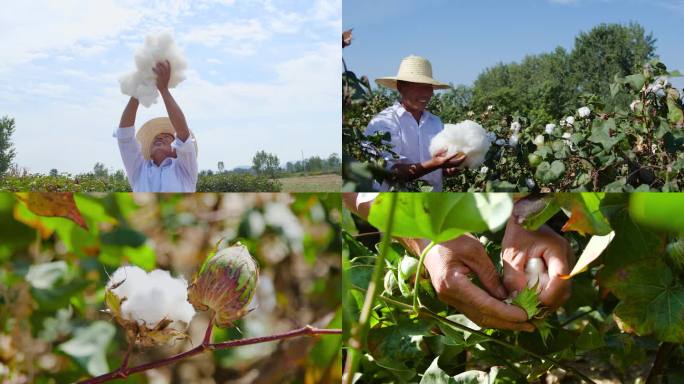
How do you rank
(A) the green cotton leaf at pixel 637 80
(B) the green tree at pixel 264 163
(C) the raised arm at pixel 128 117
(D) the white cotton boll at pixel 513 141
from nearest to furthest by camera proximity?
(A) the green cotton leaf at pixel 637 80, (D) the white cotton boll at pixel 513 141, (C) the raised arm at pixel 128 117, (B) the green tree at pixel 264 163

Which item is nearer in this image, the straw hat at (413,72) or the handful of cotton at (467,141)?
Result: the handful of cotton at (467,141)

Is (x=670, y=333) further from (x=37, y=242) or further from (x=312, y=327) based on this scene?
(x=37, y=242)

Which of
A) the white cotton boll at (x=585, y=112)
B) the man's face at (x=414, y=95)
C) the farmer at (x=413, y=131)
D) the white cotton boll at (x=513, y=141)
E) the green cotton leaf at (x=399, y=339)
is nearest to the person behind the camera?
the green cotton leaf at (x=399, y=339)

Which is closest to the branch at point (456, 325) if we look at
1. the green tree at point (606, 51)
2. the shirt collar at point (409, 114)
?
the shirt collar at point (409, 114)

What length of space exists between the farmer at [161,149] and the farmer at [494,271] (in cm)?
223

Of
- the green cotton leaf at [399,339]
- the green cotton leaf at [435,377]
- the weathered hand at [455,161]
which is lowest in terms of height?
the green cotton leaf at [435,377]

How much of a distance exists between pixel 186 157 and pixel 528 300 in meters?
2.37

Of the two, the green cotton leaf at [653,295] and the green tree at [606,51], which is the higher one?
the green tree at [606,51]

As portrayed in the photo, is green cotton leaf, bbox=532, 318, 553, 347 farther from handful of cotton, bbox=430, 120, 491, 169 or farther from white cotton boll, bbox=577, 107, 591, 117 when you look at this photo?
white cotton boll, bbox=577, 107, 591, 117

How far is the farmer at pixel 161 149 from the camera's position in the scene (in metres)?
2.77

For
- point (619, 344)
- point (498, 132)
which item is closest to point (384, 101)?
point (498, 132)

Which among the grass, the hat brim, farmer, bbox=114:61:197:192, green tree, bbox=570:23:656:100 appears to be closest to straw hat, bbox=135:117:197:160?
farmer, bbox=114:61:197:192

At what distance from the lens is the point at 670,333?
0.54 meters

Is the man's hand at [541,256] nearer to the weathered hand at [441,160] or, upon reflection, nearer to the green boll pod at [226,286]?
the green boll pod at [226,286]
